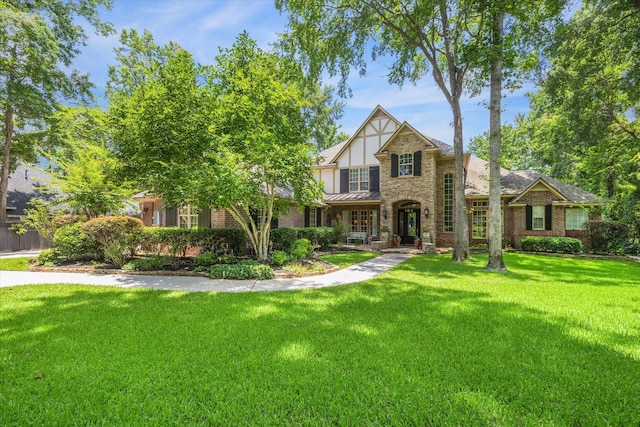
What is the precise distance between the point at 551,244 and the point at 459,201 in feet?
21.8

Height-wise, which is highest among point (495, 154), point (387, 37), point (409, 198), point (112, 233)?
point (387, 37)

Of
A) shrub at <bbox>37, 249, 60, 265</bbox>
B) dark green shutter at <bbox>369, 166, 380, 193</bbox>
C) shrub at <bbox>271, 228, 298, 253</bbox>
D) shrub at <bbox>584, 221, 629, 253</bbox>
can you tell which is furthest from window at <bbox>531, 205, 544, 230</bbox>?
shrub at <bbox>37, 249, 60, 265</bbox>

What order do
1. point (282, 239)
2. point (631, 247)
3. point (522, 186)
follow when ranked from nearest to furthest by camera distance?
point (282, 239) → point (631, 247) → point (522, 186)

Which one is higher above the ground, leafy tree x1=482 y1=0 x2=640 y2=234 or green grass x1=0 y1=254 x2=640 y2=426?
leafy tree x1=482 y1=0 x2=640 y2=234

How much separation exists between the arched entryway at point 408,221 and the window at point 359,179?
2796 millimetres

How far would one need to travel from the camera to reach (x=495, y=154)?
10742 millimetres

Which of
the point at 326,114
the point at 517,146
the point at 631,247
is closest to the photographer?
the point at 631,247

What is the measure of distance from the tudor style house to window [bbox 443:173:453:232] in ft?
0.19

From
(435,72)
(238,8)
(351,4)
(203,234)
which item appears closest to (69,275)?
(203,234)

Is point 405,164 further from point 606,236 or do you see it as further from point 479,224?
point 606,236

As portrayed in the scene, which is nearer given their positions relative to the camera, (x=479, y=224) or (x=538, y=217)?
(x=538, y=217)

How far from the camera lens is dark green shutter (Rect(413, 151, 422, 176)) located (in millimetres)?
16766

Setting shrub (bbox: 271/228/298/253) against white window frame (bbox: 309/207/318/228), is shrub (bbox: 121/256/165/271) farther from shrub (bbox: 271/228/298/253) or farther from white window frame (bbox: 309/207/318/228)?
white window frame (bbox: 309/207/318/228)

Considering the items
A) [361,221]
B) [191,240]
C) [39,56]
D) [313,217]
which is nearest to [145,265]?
[191,240]
